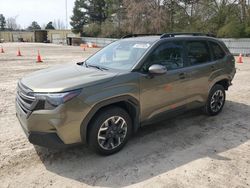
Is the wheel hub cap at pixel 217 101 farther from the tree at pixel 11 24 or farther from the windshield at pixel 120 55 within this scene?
the tree at pixel 11 24

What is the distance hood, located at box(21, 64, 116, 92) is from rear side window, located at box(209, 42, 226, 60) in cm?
264

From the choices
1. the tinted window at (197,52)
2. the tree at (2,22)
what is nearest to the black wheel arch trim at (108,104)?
the tinted window at (197,52)

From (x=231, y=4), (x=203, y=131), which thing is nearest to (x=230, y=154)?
(x=203, y=131)

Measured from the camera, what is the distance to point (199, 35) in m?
5.31

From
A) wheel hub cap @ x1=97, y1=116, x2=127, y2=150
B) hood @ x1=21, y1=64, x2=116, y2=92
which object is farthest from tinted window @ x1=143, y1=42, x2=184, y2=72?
wheel hub cap @ x1=97, y1=116, x2=127, y2=150

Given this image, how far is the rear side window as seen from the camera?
546cm

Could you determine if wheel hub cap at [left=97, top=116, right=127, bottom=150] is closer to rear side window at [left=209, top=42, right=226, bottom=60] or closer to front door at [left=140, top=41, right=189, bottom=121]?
front door at [left=140, top=41, right=189, bottom=121]

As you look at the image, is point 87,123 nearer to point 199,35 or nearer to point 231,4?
point 199,35

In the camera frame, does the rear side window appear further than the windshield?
Yes

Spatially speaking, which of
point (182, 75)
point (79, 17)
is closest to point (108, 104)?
point (182, 75)

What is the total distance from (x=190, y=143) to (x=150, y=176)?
122 centimetres

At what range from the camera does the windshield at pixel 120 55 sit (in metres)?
4.19

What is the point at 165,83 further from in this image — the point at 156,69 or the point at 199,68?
the point at 199,68

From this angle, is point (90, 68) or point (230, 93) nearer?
point (90, 68)
